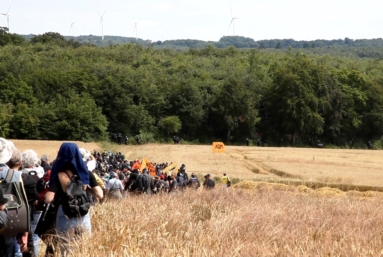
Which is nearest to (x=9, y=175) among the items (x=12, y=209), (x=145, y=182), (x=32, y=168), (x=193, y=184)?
(x=12, y=209)

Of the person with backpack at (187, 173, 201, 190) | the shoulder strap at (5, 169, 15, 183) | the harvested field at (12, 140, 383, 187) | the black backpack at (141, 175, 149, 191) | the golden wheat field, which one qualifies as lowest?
the harvested field at (12, 140, 383, 187)

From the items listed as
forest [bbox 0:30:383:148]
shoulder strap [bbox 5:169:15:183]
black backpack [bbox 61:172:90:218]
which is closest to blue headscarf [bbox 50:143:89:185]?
black backpack [bbox 61:172:90:218]

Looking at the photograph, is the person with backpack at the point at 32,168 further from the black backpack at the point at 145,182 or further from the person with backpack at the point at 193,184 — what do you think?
the person with backpack at the point at 193,184

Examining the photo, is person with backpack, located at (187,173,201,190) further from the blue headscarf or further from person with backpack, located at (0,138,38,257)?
person with backpack, located at (0,138,38,257)

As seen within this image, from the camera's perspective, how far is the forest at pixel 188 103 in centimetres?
7231

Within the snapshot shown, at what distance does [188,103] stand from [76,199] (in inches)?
2937

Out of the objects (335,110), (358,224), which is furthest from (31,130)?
(358,224)

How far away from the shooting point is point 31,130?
71.0 metres

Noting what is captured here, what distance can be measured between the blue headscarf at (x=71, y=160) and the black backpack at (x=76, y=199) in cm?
13

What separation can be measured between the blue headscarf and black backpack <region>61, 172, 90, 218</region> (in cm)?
13

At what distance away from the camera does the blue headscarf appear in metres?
7.61

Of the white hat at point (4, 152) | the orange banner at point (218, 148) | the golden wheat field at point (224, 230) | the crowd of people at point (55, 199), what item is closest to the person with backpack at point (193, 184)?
the golden wheat field at point (224, 230)

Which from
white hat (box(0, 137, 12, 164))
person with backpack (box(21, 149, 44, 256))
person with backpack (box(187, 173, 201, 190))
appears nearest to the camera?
white hat (box(0, 137, 12, 164))

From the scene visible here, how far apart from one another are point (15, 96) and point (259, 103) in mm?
31539
